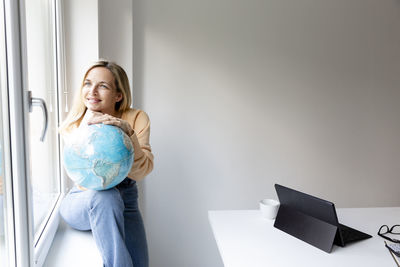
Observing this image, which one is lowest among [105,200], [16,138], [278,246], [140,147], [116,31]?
[278,246]

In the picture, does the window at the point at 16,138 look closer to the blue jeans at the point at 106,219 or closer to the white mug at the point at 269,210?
the blue jeans at the point at 106,219

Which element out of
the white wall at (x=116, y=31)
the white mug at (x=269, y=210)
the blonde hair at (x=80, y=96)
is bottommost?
the white mug at (x=269, y=210)

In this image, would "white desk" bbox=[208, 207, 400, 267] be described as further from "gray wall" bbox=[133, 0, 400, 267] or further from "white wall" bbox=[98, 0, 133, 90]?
"white wall" bbox=[98, 0, 133, 90]

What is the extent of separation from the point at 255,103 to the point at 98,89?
121cm

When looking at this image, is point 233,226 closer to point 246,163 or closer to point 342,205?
point 246,163

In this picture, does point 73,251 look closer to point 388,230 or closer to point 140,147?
point 140,147

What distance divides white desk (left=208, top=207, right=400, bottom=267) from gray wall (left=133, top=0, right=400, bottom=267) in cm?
87

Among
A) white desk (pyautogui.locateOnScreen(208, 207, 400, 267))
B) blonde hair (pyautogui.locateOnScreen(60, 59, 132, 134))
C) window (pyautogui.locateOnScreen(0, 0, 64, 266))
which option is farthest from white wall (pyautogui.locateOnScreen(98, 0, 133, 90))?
white desk (pyautogui.locateOnScreen(208, 207, 400, 267))

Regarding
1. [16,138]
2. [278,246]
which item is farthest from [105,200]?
[278,246]

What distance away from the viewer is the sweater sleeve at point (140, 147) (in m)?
1.34

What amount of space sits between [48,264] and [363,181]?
2233 millimetres

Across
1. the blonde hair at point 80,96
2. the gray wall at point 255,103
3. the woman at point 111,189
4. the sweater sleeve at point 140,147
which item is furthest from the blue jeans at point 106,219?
the gray wall at point 255,103

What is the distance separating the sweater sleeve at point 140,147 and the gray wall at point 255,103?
0.67 m

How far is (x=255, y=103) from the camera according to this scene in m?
2.31
